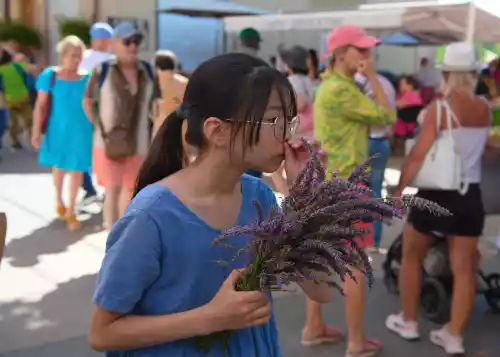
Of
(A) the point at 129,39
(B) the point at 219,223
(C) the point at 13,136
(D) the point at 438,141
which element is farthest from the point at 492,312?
(C) the point at 13,136

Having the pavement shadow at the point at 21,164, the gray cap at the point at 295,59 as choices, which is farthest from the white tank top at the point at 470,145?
the pavement shadow at the point at 21,164

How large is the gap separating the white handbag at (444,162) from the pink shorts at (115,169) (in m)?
2.79

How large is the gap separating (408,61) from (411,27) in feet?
41.6

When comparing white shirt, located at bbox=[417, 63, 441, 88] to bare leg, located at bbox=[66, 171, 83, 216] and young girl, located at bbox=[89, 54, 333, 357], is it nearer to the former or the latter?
bare leg, located at bbox=[66, 171, 83, 216]

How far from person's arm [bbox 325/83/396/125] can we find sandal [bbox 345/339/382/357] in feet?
4.31

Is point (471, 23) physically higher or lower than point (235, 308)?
higher

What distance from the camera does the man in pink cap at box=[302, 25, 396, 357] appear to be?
4008mm

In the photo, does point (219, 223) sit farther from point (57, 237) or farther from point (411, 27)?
point (411, 27)

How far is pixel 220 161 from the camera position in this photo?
5.76 feet

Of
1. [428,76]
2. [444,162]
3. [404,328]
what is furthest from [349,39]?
[428,76]

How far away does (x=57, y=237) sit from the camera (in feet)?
22.2

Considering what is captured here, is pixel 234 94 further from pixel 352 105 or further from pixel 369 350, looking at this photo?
pixel 369 350

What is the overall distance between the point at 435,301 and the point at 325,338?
0.88m

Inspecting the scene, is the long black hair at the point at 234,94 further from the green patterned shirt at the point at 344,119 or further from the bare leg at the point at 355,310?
the bare leg at the point at 355,310
